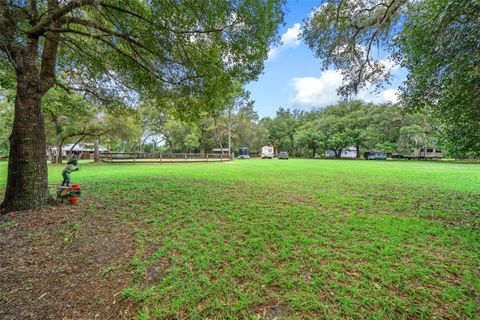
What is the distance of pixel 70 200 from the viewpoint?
4391 millimetres

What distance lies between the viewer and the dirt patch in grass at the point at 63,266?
5.75 feet

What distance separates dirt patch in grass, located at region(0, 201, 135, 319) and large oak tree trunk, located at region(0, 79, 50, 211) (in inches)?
14.3

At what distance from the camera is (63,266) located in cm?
234

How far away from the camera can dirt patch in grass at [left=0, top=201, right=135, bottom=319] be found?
69.0 inches

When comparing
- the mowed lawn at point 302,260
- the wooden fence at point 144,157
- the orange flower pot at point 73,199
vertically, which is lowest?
the mowed lawn at point 302,260

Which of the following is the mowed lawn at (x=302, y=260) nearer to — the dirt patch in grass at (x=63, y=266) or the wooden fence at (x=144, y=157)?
the dirt patch in grass at (x=63, y=266)

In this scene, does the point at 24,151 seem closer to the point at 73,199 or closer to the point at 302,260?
the point at 73,199

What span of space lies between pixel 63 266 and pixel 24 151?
2.93 meters

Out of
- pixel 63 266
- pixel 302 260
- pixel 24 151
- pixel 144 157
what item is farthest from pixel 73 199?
pixel 144 157

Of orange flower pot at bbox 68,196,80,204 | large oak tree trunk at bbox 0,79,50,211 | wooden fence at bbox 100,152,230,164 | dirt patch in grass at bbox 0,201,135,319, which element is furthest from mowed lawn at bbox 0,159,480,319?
wooden fence at bbox 100,152,230,164

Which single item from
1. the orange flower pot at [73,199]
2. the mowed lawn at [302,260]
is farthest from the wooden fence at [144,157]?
the mowed lawn at [302,260]

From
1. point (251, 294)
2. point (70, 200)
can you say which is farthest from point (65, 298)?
point (70, 200)

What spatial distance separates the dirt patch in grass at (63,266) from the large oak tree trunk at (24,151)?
364 millimetres

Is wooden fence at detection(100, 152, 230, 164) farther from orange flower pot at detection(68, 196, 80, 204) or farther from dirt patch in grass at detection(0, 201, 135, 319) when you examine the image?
dirt patch in grass at detection(0, 201, 135, 319)
